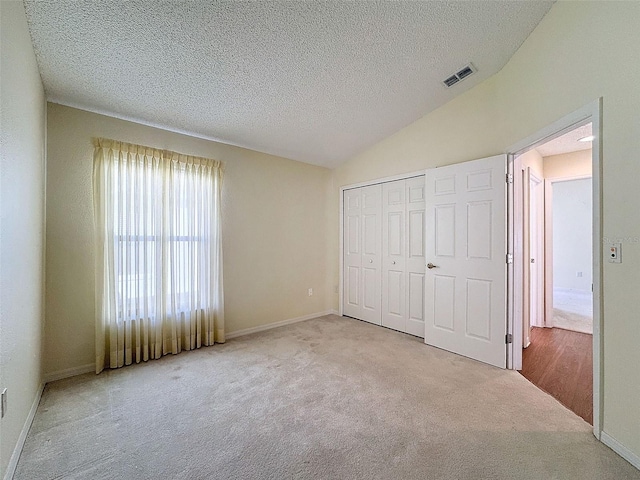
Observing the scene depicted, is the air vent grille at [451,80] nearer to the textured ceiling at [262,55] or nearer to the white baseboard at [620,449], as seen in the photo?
the textured ceiling at [262,55]

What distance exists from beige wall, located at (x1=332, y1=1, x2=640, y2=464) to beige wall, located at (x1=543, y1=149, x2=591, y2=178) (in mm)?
2059

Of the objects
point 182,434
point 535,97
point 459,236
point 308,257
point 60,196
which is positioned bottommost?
point 182,434

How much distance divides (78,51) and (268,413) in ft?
9.40

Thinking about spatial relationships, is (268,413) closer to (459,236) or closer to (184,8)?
(459,236)

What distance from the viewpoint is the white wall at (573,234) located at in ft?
20.9

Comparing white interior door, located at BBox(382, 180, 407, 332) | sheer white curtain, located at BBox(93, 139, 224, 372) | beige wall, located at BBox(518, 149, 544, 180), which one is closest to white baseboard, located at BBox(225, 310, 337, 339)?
sheer white curtain, located at BBox(93, 139, 224, 372)

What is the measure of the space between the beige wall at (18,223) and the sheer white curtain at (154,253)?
513 millimetres

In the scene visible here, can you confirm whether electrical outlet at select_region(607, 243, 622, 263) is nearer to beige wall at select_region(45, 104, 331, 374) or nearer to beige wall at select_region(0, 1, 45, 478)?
beige wall at select_region(0, 1, 45, 478)

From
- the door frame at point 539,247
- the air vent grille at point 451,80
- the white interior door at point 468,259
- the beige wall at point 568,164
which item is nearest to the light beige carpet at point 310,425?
the white interior door at point 468,259

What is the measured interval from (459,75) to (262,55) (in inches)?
73.9

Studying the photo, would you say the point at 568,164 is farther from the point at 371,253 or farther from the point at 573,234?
the point at 573,234

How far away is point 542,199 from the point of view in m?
4.01

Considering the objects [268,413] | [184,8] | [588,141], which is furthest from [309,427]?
[588,141]

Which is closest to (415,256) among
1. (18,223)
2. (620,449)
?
(620,449)
